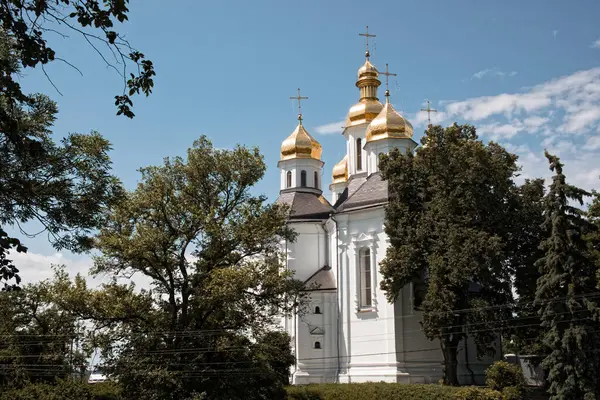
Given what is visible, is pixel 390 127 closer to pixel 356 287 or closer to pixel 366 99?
pixel 366 99

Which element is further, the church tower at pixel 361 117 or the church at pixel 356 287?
the church tower at pixel 361 117

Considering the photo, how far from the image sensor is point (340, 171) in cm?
5091

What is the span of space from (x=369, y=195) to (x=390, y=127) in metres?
4.86

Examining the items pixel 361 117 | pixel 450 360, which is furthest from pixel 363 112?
pixel 450 360

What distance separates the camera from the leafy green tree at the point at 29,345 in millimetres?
31219

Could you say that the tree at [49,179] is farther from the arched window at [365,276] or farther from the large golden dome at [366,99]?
the large golden dome at [366,99]

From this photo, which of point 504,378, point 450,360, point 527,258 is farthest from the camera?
point 527,258

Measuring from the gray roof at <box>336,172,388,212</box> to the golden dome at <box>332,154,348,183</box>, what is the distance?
1315cm

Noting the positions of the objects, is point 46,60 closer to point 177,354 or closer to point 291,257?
point 177,354

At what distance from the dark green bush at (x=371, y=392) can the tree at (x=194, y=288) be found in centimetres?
401

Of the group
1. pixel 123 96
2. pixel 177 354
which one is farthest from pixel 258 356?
pixel 123 96

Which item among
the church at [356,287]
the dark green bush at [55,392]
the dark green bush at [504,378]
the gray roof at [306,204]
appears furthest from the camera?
the gray roof at [306,204]

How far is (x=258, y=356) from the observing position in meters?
25.2

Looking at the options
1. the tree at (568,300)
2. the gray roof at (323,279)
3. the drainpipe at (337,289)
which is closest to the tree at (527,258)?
the tree at (568,300)
